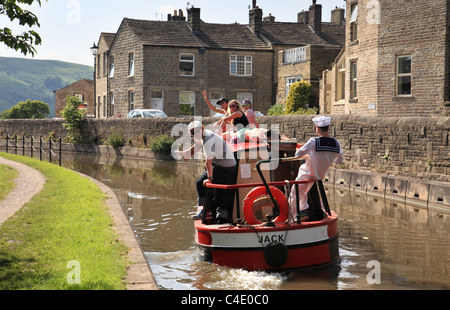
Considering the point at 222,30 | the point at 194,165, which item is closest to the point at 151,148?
the point at 194,165

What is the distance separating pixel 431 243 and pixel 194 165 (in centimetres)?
1734

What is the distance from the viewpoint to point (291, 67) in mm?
36188

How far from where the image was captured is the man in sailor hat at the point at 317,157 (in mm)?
8352

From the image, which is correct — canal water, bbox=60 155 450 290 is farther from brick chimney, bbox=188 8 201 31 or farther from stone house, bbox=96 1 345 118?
brick chimney, bbox=188 8 201 31

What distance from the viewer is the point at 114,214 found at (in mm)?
11250

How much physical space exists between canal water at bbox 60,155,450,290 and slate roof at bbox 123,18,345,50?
2315 centimetres

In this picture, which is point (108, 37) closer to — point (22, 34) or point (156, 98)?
point (156, 98)

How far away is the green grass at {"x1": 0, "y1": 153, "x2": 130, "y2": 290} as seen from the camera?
6.41 meters

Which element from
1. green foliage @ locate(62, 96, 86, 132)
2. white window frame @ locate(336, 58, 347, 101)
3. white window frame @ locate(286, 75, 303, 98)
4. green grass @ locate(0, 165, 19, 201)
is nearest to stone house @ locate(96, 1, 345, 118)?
white window frame @ locate(286, 75, 303, 98)

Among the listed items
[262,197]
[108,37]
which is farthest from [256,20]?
[262,197]

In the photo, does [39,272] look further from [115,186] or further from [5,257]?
[115,186]

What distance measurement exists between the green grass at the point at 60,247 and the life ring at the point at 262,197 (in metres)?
1.84

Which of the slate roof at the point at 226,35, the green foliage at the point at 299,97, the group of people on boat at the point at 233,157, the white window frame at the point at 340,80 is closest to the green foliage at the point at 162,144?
the green foliage at the point at 299,97

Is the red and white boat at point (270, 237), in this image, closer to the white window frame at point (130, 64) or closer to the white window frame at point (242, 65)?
the white window frame at point (242, 65)
